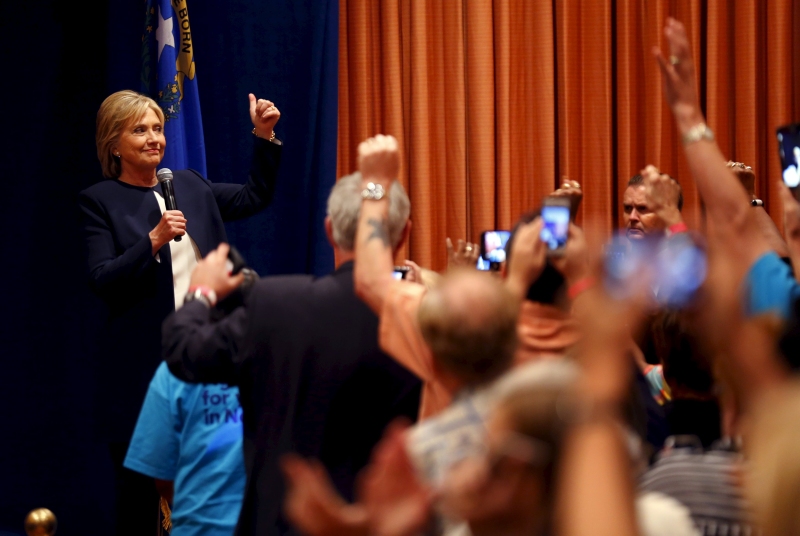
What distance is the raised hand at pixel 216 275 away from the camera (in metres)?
1.63

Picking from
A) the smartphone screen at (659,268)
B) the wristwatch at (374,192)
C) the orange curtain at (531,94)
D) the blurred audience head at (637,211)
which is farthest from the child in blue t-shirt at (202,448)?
the orange curtain at (531,94)

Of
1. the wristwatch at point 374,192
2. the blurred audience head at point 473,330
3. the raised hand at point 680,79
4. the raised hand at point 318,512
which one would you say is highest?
the raised hand at point 680,79

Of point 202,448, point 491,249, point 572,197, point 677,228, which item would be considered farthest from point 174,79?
point 677,228

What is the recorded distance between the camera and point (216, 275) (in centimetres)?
163

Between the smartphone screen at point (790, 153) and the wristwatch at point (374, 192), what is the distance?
0.73 m

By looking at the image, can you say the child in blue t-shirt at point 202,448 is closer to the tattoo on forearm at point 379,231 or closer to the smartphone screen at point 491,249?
the tattoo on forearm at point 379,231

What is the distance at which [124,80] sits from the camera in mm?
3553

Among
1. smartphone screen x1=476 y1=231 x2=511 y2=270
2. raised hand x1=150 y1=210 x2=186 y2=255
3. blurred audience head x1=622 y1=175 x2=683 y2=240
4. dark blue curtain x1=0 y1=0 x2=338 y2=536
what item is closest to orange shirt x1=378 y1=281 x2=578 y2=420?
smartphone screen x1=476 y1=231 x2=511 y2=270

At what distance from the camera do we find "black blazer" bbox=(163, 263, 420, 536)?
1586mm

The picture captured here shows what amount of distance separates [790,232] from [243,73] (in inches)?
106

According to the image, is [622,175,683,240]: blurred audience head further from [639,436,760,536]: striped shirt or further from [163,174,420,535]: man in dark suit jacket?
[639,436,760,536]: striped shirt

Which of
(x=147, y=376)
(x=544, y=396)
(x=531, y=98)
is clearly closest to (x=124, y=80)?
(x=147, y=376)

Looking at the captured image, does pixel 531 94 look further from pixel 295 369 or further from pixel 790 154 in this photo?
pixel 295 369

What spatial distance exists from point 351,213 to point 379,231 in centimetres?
9
